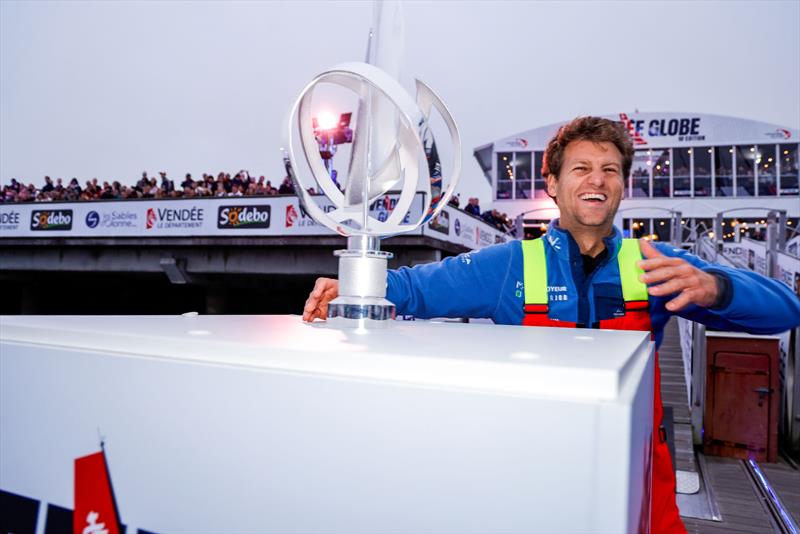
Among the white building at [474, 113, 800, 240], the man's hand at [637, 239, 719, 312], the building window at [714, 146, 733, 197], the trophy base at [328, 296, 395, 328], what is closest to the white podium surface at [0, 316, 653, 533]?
the trophy base at [328, 296, 395, 328]

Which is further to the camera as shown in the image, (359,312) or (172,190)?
(172,190)

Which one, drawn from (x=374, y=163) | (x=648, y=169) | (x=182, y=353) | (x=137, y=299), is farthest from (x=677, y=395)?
(x=648, y=169)

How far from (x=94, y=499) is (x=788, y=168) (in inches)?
1143

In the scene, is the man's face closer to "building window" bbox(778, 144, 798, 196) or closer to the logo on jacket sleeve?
the logo on jacket sleeve

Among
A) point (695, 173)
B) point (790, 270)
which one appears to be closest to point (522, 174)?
point (695, 173)

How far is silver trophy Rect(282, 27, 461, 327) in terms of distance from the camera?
99 cm

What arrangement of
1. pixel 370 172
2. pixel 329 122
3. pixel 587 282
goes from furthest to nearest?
pixel 329 122
pixel 587 282
pixel 370 172

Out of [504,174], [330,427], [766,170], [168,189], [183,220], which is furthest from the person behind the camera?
[504,174]

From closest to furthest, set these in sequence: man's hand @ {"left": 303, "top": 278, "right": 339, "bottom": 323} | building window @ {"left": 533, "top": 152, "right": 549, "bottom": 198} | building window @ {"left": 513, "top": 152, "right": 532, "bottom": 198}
Answer: man's hand @ {"left": 303, "top": 278, "right": 339, "bottom": 323}, building window @ {"left": 533, "top": 152, "right": 549, "bottom": 198}, building window @ {"left": 513, "top": 152, "right": 532, "bottom": 198}

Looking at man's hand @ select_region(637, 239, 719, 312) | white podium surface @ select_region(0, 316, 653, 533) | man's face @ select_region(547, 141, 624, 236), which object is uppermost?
man's face @ select_region(547, 141, 624, 236)

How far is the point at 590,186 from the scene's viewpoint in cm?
182

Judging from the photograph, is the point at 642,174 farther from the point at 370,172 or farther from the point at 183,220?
the point at 370,172

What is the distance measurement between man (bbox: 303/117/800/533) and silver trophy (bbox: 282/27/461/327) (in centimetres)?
29

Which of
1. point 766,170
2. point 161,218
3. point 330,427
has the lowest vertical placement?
point 330,427
